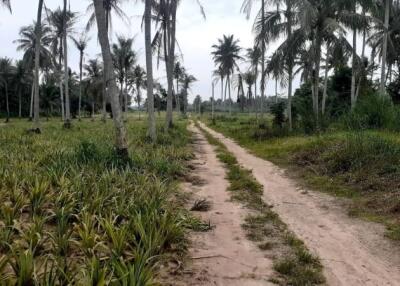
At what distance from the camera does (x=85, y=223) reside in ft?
14.9

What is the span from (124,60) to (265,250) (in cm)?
3828

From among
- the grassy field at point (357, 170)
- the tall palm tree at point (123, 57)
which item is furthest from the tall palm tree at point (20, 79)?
the grassy field at point (357, 170)

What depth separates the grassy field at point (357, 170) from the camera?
660 centimetres

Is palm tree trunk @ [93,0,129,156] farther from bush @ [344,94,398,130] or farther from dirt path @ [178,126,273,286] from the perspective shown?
bush @ [344,94,398,130]

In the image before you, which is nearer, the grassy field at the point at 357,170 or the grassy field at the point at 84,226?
the grassy field at the point at 84,226

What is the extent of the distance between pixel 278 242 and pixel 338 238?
0.90 metres

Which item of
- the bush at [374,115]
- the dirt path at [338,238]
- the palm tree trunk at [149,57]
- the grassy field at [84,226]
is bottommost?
the dirt path at [338,238]

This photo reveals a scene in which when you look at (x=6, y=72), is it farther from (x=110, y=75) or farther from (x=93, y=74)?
(x=110, y=75)

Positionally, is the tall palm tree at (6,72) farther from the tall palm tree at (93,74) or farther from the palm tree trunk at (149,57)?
the palm tree trunk at (149,57)

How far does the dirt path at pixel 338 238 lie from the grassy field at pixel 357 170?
1.16 ft

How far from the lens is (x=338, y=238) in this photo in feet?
17.3

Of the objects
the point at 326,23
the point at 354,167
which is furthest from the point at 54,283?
the point at 326,23

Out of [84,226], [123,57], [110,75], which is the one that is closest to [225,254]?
[84,226]

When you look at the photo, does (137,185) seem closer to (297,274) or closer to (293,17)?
(297,274)
